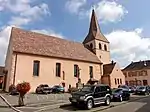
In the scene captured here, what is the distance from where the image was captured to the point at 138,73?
221ft

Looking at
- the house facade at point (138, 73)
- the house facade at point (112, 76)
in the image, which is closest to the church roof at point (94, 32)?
the house facade at point (112, 76)

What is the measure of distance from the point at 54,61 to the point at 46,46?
369cm

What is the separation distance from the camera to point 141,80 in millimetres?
65562

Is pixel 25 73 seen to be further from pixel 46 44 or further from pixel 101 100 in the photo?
→ pixel 101 100

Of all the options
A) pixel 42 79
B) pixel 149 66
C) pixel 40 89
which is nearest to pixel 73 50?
pixel 42 79

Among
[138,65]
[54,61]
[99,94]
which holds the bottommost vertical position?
[99,94]

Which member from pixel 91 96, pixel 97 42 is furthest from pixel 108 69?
pixel 91 96

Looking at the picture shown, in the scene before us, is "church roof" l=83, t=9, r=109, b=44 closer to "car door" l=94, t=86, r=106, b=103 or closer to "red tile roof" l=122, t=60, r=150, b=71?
"red tile roof" l=122, t=60, r=150, b=71

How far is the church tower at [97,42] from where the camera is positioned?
159 feet

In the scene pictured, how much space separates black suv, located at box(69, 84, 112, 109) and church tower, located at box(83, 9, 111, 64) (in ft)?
97.1

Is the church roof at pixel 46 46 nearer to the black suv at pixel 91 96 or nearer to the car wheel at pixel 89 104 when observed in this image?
the black suv at pixel 91 96

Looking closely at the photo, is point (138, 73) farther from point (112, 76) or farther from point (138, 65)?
point (112, 76)

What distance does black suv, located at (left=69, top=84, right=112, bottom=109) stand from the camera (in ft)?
51.7

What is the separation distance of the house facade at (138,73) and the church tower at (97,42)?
69.1 feet
